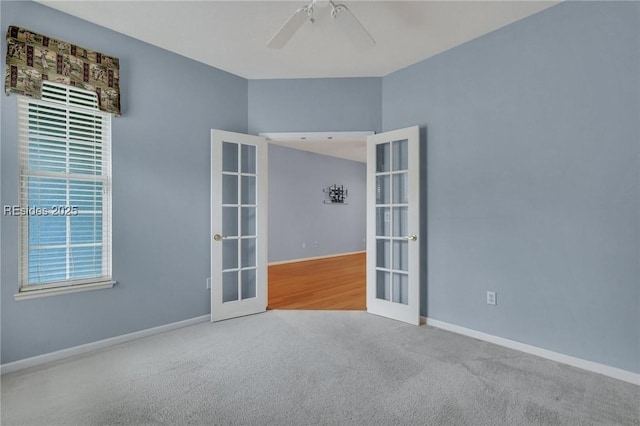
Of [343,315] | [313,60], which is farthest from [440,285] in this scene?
[313,60]

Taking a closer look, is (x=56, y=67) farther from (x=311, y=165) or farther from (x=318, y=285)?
(x=311, y=165)

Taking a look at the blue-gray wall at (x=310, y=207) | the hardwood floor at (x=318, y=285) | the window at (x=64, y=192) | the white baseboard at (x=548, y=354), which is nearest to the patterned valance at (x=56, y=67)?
the window at (x=64, y=192)

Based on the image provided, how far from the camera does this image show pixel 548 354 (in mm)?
2648

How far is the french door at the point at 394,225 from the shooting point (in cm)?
346

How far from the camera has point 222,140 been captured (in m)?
3.59

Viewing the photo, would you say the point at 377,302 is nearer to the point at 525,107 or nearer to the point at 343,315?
the point at 343,315

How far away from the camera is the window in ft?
8.29

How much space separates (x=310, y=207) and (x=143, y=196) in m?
5.20

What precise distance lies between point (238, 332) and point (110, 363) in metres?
1.06

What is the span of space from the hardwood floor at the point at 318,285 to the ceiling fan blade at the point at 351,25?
293 centimetres

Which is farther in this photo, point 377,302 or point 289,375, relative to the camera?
point 377,302

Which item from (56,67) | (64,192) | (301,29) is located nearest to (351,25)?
(301,29)

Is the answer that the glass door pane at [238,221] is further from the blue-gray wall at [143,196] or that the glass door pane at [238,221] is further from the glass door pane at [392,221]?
the glass door pane at [392,221]

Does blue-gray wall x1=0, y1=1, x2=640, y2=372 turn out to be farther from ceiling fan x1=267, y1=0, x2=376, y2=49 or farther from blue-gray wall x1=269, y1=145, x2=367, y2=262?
blue-gray wall x1=269, y1=145, x2=367, y2=262
